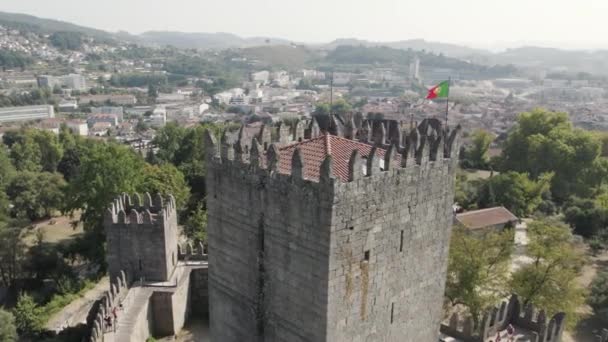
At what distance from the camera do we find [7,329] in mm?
25156

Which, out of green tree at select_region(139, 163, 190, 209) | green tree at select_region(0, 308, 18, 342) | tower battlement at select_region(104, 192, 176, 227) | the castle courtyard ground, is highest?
tower battlement at select_region(104, 192, 176, 227)

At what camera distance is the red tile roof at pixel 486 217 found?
129 ft

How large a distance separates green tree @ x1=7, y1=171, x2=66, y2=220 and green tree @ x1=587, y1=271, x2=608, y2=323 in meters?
43.6

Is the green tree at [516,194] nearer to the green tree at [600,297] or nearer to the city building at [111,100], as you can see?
the green tree at [600,297]

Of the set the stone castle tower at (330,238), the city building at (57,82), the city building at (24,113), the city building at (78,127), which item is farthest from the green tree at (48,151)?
Result: the city building at (57,82)

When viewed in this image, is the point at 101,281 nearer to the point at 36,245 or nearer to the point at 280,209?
the point at 36,245

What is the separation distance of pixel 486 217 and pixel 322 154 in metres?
31.0

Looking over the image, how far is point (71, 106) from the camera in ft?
508

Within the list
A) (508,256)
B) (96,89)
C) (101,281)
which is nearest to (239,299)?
(508,256)

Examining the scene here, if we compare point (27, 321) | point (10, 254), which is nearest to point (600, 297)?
point (27, 321)

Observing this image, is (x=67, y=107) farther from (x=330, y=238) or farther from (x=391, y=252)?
(x=330, y=238)

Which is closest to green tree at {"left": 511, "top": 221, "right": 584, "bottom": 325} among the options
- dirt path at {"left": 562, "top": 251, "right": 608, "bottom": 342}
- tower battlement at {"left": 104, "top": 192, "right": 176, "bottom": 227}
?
dirt path at {"left": 562, "top": 251, "right": 608, "bottom": 342}

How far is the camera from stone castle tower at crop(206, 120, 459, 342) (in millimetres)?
12195

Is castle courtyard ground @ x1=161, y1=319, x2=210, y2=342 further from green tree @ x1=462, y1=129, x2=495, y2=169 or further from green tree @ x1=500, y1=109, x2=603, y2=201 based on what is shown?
green tree @ x1=462, y1=129, x2=495, y2=169
